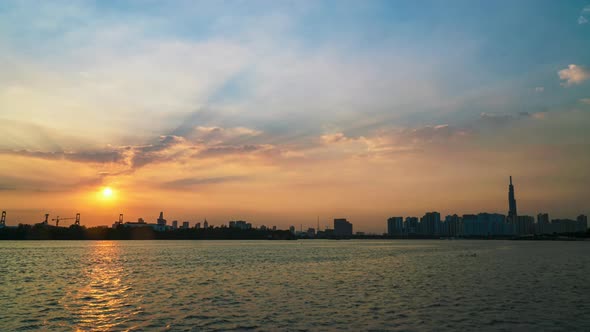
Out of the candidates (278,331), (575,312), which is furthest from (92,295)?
(575,312)

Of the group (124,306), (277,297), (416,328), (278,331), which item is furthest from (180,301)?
(416,328)

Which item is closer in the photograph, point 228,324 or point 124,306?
point 228,324

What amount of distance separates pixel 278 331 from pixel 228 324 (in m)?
4.90

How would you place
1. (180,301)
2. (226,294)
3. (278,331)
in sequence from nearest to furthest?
(278,331)
(180,301)
(226,294)

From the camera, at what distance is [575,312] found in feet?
125

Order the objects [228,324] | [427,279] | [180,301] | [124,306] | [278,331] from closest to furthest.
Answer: [278,331] < [228,324] < [124,306] < [180,301] < [427,279]

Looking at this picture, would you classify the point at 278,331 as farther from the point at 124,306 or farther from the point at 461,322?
the point at 124,306

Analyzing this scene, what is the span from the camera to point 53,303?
4381cm

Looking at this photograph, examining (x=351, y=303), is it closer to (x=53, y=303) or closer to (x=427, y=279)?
(x=427, y=279)

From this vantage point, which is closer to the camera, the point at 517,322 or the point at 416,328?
the point at 416,328

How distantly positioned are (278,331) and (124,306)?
19652 millimetres

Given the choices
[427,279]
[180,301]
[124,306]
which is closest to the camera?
[124,306]

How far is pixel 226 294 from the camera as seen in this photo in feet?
164

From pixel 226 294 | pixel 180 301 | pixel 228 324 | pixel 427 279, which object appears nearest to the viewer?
pixel 228 324
